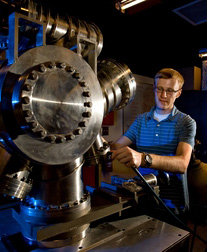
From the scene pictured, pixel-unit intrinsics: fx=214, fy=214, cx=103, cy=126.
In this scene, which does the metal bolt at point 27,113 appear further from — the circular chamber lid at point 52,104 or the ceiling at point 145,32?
the ceiling at point 145,32

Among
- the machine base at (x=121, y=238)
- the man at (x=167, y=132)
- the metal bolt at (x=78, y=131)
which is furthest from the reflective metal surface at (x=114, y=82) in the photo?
Answer: the man at (x=167, y=132)

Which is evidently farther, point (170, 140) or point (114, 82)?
point (170, 140)

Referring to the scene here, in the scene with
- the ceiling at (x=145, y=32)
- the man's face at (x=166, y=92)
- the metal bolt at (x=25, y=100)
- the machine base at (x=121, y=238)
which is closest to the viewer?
the metal bolt at (x=25, y=100)

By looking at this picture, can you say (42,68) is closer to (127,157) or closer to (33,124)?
(33,124)

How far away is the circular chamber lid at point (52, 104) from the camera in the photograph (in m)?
0.47

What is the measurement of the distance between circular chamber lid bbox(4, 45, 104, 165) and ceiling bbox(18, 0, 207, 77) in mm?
1223

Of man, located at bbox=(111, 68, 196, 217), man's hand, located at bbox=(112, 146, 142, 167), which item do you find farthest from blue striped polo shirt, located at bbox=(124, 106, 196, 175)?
man's hand, located at bbox=(112, 146, 142, 167)

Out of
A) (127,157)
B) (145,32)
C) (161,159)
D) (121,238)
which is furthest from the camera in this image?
(145,32)

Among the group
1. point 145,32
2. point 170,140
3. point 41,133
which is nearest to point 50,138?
point 41,133

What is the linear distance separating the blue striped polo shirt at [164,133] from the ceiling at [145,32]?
0.80 m

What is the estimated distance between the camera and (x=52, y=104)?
51cm

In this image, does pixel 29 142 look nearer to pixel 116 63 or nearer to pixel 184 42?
pixel 116 63

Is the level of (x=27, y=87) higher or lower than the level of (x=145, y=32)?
lower

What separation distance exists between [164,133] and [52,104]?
3.57 ft
